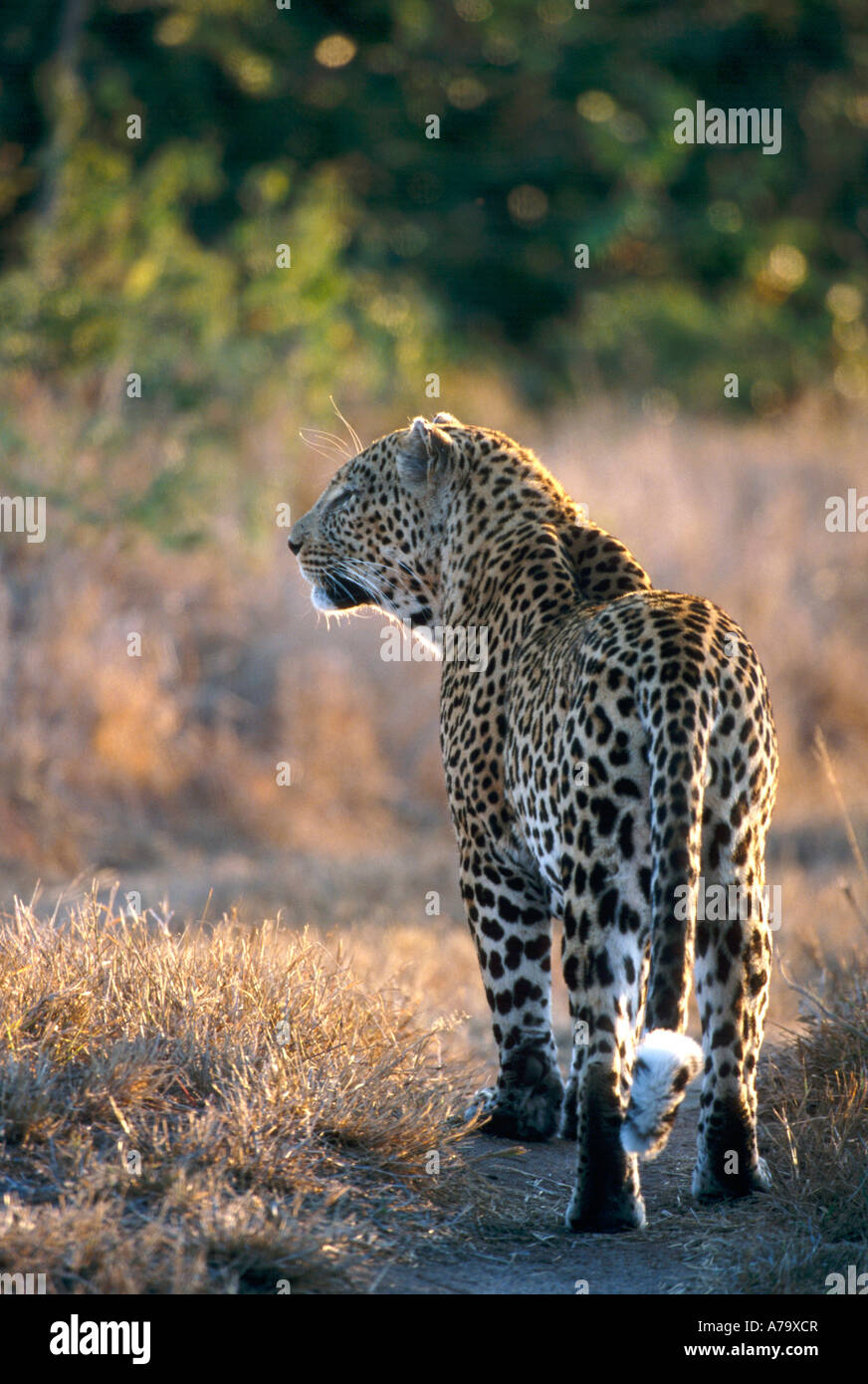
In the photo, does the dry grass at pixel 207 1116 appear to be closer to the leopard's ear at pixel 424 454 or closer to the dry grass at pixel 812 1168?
the dry grass at pixel 812 1168

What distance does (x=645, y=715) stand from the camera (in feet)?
13.3

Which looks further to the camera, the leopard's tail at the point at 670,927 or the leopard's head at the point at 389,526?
the leopard's head at the point at 389,526

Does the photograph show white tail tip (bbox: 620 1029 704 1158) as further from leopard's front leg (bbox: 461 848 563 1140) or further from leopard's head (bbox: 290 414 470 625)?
leopard's head (bbox: 290 414 470 625)

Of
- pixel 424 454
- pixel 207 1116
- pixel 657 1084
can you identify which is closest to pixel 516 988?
pixel 207 1116

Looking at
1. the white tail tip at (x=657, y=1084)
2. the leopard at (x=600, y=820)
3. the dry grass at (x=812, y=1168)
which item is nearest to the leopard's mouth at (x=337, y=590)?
the leopard at (x=600, y=820)

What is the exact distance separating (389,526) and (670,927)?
2.35 metres

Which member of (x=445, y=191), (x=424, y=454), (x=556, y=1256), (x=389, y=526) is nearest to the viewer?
(x=556, y=1256)

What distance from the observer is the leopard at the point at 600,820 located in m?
3.96

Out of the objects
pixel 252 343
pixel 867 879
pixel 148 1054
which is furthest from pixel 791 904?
pixel 252 343

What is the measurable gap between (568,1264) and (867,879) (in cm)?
266

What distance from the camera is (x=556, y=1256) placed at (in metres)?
4.12

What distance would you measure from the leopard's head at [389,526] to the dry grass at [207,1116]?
51.1 inches

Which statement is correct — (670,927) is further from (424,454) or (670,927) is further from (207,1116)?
(424,454)

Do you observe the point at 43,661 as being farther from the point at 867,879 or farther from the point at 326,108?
the point at 326,108
